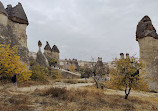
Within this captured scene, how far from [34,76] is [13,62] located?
8971mm

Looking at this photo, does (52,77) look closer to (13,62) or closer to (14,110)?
(13,62)

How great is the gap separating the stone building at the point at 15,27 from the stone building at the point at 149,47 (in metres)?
14.4

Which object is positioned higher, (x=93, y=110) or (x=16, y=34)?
(x=16, y=34)

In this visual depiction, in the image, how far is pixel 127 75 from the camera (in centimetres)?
720

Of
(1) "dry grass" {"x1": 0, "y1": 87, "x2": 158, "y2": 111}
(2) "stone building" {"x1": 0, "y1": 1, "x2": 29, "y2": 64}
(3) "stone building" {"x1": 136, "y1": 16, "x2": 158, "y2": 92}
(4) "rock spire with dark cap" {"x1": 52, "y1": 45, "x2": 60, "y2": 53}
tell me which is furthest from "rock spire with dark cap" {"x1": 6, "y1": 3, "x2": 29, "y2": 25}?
(4) "rock spire with dark cap" {"x1": 52, "y1": 45, "x2": 60, "y2": 53}

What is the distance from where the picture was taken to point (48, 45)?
38.2 meters

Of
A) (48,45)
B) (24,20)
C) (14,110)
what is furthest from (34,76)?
(48,45)

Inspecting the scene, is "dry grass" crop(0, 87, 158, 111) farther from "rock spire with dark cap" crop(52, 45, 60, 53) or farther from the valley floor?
"rock spire with dark cap" crop(52, 45, 60, 53)

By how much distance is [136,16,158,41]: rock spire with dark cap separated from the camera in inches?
497

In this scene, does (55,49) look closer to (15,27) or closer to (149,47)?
(15,27)

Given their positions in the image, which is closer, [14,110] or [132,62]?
[14,110]

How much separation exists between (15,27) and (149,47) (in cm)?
1669

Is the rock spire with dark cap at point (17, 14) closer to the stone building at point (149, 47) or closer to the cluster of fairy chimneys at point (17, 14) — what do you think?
the cluster of fairy chimneys at point (17, 14)

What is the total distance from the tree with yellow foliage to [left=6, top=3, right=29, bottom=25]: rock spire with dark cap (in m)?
14.6
